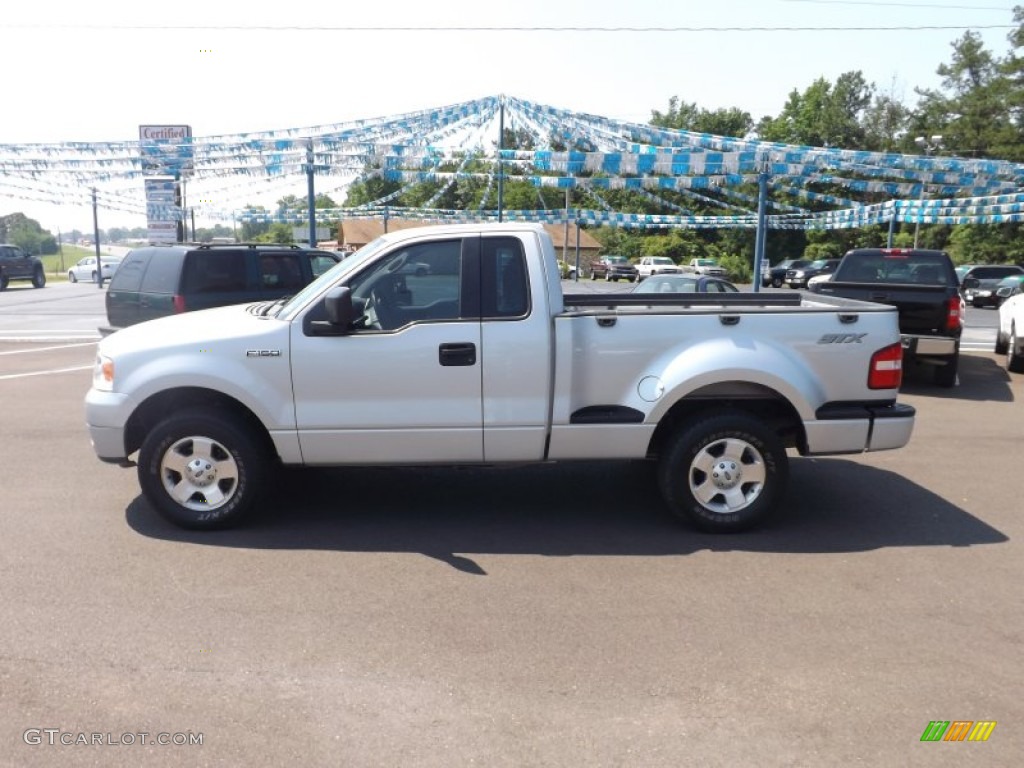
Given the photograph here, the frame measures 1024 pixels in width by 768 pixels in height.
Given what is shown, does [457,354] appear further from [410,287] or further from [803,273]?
[803,273]

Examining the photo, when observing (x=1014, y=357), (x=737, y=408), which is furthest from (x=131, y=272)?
(x=1014, y=357)

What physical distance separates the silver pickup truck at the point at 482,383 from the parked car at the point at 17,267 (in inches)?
1323

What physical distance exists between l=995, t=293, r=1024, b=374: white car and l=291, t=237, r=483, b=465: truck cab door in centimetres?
1080

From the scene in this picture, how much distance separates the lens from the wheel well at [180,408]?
5.67m

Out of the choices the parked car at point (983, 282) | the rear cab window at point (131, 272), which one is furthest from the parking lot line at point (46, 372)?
the parked car at point (983, 282)

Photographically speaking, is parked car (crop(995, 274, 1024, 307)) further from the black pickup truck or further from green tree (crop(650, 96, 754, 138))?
green tree (crop(650, 96, 754, 138))

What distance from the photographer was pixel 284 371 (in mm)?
5480

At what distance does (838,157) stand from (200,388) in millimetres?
14313

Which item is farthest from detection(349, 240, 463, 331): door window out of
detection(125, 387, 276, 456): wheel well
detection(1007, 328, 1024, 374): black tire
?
detection(1007, 328, 1024, 374): black tire

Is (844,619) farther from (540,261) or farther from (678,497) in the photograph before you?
(540,261)

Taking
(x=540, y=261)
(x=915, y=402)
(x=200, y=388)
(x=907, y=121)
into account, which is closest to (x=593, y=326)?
(x=540, y=261)

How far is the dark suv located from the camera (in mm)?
11177

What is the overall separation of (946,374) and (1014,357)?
284cm

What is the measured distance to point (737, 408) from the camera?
226 inches
